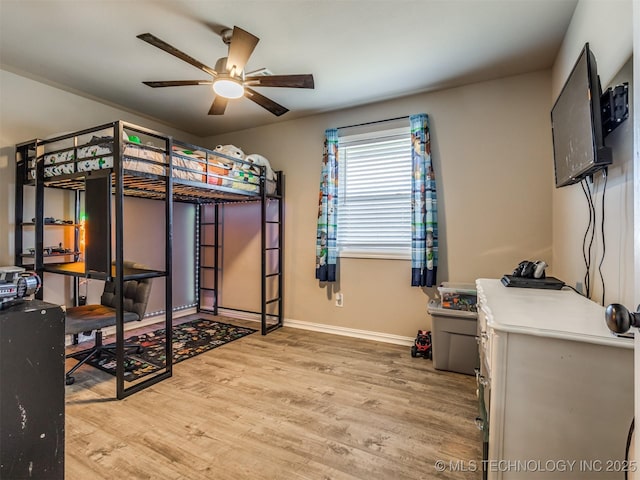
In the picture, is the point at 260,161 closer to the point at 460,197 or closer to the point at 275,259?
the point at 275,259

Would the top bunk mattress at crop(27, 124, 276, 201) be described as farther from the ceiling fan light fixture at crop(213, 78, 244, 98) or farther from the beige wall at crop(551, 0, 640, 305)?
the beige wall at crop(551, 0, 640, 305)

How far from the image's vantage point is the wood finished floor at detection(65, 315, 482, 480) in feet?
5.03

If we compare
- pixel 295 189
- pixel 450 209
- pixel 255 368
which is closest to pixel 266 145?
pixel 295 189

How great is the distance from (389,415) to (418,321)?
4.51ft

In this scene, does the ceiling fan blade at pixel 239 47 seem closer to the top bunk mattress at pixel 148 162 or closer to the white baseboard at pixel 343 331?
the top bunk mattress at pixel 148 162

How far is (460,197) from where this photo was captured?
3020 mm

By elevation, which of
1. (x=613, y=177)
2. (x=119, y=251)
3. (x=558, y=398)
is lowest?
(x=558, y=398)

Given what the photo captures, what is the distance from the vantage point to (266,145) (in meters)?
4.09

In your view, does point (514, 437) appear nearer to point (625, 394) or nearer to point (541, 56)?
point (625, 394)

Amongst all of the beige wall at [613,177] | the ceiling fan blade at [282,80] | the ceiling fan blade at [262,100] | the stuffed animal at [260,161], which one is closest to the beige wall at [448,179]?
the stuffed animal at [260,161]

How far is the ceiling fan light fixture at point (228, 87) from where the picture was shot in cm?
210

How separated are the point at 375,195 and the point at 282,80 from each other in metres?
1.65

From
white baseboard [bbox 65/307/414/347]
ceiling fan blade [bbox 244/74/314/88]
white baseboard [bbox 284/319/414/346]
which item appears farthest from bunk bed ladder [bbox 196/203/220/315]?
ceiling fan blade [bbox 244/74/314/88]

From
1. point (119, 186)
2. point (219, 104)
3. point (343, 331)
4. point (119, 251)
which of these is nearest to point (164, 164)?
point (119, 186)
